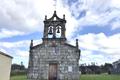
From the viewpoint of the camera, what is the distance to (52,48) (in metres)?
27.2

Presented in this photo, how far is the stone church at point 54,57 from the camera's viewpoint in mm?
26486

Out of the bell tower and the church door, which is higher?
the bell tower

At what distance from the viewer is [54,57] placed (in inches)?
1060

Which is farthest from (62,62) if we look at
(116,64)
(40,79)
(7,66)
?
(116,64)

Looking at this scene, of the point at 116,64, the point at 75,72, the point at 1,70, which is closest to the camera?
the point at 1,70

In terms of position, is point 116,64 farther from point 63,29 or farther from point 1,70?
point 1,70

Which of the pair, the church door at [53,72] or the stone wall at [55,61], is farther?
the church door at [53,72]

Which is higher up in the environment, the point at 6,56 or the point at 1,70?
the point at 6,56

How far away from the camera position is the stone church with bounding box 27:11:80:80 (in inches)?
1043

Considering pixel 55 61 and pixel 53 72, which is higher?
pixel 55 61

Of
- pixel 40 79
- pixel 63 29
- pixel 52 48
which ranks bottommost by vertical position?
pixel 40 79

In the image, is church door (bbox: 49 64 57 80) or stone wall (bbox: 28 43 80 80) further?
church door (bbox: 49 64 57 80)

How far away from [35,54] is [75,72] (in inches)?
207

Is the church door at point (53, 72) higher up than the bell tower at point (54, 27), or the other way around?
the bell tower at point (54, 27)
